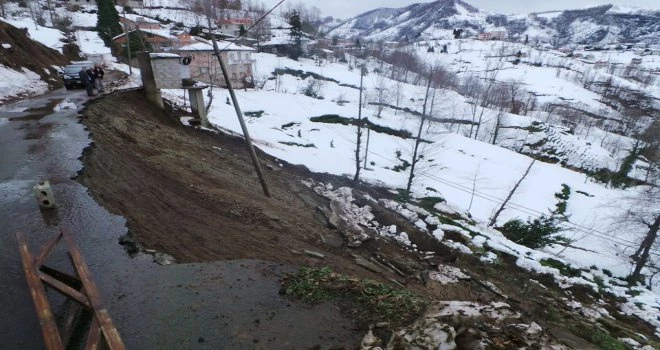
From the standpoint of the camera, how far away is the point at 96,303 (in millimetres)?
3918

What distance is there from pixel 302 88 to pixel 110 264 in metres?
56.0

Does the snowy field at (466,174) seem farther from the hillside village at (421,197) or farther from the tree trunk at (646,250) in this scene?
the tree trunk at (646,250)

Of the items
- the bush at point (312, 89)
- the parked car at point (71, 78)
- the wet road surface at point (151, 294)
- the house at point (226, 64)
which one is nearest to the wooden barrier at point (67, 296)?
the wet road surface at point (151, 294)

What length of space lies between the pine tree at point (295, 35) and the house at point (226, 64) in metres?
26.1

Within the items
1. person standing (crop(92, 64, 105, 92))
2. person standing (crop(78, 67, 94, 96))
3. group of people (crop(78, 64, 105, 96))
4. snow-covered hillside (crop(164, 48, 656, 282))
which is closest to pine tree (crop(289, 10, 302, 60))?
snow-covered hillside (crop(164, 48, 656, 282))

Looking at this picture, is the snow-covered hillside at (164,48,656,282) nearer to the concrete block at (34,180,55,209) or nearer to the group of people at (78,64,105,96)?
the group of people at (78,64,105,96)

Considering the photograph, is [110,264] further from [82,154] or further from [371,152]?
[371,152]

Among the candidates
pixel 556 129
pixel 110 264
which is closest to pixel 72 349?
pixel 110 264

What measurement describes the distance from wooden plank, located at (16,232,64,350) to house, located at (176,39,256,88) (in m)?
42.8

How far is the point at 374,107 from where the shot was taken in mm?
58531

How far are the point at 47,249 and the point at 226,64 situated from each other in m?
47.1

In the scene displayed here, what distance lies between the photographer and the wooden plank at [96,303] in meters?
3.48

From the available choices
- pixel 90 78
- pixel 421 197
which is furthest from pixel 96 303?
pixel 421 197

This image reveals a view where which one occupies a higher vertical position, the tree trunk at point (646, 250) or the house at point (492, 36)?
the house at point (492, 36)
